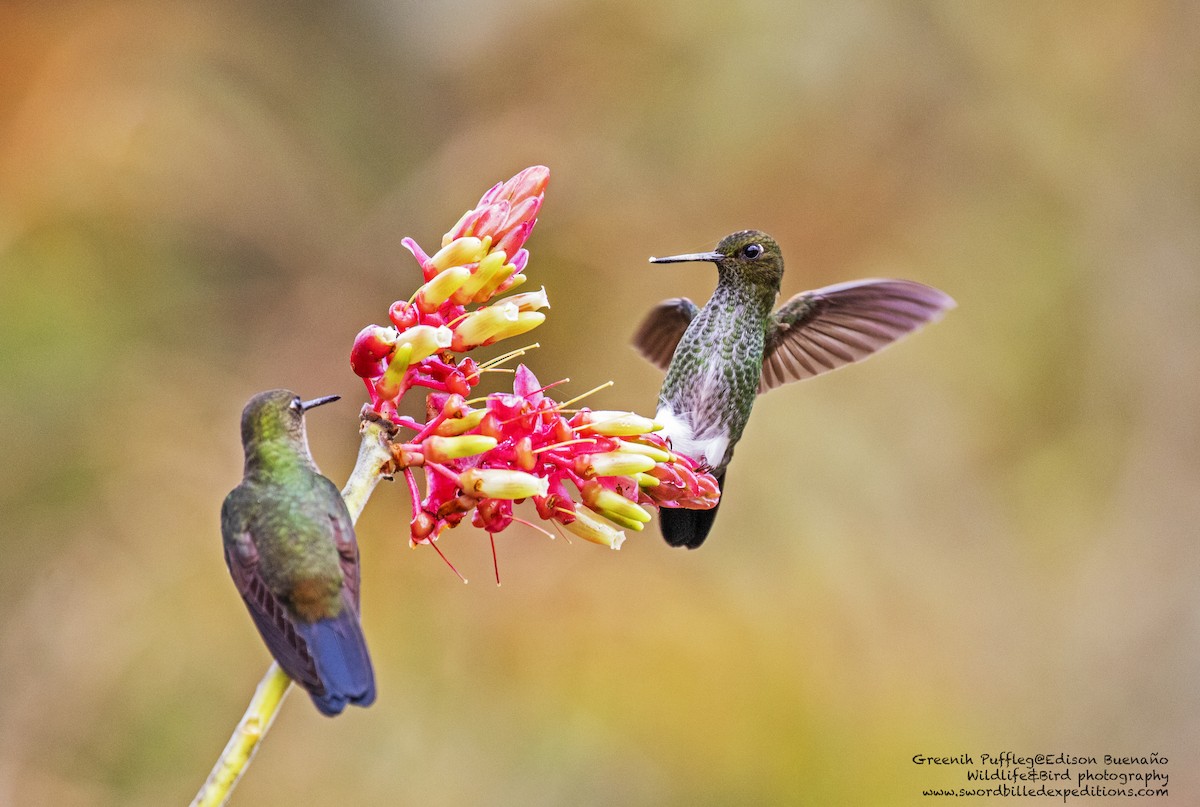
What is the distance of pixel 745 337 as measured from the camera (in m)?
2.86

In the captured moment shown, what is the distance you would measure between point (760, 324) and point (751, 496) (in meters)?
3.11

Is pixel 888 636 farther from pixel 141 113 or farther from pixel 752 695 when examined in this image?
pixel 141 113

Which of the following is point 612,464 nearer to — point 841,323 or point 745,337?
point 745,337

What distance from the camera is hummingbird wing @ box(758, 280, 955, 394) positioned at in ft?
8.89

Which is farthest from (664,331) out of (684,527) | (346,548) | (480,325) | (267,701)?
(267,701)

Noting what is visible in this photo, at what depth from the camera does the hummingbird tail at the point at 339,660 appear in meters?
1.61

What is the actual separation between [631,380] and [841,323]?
313 centimetres

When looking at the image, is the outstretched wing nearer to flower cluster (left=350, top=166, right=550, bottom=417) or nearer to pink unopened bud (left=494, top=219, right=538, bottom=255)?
flower cluster (left=350, top=166, right=550, bottom=417)

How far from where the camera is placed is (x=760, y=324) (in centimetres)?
290

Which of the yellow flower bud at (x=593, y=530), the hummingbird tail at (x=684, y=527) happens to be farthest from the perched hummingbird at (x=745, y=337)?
the yellow flower bud at (x=593, y=530)

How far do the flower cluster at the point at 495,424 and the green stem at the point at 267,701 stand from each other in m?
0.05

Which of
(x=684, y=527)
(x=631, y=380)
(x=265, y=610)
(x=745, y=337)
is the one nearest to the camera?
(x=265, y=610)

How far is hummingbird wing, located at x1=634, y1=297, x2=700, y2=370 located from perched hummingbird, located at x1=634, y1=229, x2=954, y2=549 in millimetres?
180

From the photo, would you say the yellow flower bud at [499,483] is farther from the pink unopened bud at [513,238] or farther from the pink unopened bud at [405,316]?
the pink unopened bud at [513,238]
